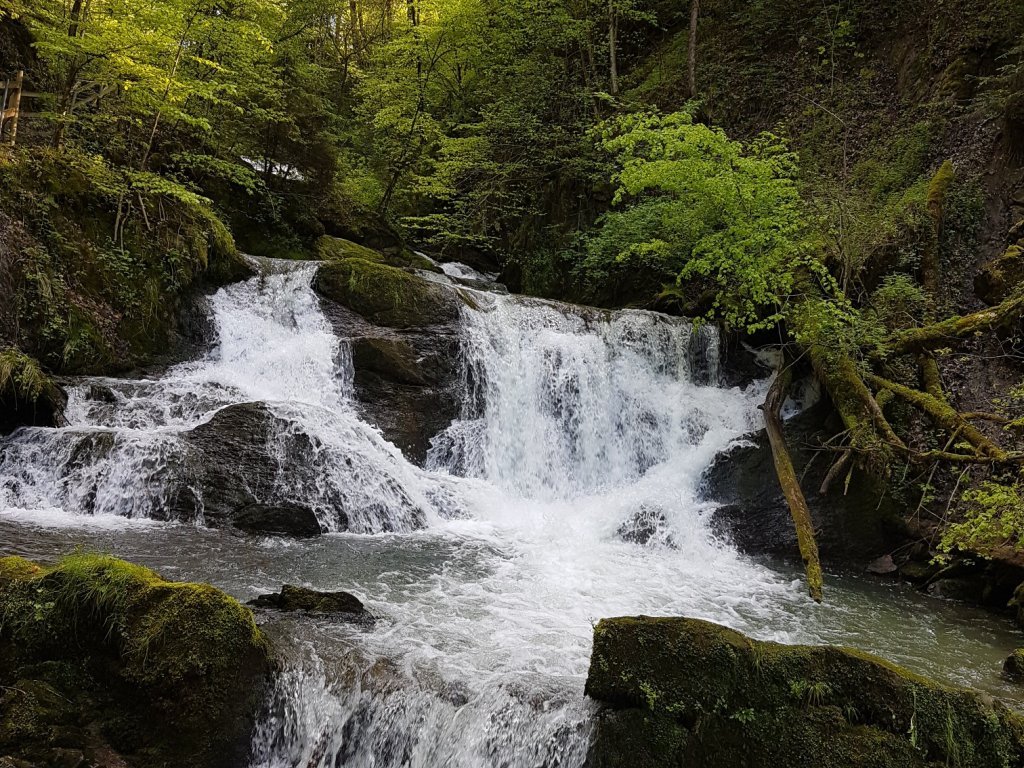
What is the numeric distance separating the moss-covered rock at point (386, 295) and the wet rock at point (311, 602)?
7380mm

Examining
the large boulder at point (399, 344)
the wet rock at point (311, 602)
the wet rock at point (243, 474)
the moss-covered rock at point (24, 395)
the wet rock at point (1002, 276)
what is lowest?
the wet rock at point (311, 602)

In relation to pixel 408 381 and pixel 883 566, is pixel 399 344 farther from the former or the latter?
pixel 883 566

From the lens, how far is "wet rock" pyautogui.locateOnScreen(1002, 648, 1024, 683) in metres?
5.59

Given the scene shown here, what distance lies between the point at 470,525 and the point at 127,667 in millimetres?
5694

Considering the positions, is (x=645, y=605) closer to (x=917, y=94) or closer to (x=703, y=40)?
(x=917, y=94)

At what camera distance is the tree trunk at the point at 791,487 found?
7.19 metres

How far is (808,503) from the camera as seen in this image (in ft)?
32.1

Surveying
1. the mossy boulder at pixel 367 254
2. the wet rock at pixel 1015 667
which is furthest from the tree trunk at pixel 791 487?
the mossy boulder at pixel 367 254

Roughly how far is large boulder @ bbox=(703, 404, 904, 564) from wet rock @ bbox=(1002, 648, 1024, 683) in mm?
3069

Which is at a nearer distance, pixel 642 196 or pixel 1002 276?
pixel 1002 276

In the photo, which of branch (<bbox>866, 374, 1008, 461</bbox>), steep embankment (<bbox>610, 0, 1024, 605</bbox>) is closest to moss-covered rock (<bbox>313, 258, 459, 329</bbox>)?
steep embankment (<bbox>610, 0, 1024, 605</bbox>)

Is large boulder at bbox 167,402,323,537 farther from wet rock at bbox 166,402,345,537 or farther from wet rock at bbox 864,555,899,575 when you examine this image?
wet rock at bbox 864,555,899,575

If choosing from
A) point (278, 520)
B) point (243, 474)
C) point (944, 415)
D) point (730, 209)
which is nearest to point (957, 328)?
point (944, 415)

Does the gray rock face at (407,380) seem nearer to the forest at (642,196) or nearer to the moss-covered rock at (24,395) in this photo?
the forest at (642,196)
